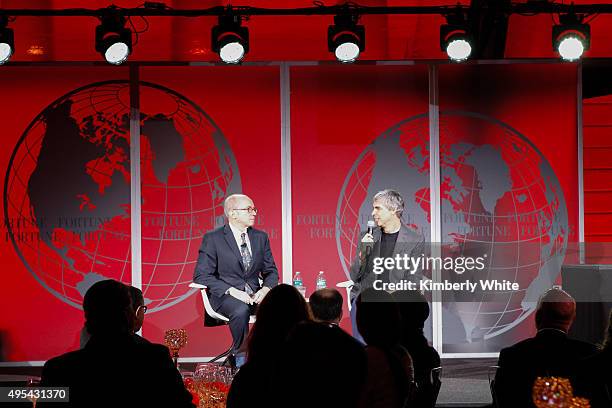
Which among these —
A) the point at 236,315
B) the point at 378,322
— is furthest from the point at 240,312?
the point at 378,322

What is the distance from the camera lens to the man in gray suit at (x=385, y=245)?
615cm

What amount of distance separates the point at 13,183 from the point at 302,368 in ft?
18.7

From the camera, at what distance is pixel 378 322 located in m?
2.89

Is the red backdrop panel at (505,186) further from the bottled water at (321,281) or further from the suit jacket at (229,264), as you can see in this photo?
the suit jacket at (229,264)

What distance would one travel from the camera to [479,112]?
7625 mm

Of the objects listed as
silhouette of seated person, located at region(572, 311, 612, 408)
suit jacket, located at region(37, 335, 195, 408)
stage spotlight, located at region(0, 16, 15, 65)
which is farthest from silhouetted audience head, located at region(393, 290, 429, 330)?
stage spotlight, located at region(0, 16, 15, 65)

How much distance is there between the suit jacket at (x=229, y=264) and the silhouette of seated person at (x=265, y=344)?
3.54 m

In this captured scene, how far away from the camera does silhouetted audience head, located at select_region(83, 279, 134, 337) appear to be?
2.79m

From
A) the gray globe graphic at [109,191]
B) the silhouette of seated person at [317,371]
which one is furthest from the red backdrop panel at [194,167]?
the silhouette of seated person at [317,371]

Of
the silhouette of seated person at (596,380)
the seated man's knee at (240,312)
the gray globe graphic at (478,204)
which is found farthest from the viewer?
the gray globe graphic at (478,204)

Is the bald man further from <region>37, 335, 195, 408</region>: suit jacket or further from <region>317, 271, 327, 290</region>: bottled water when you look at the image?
<region>37, 335, 195, 408</region>: suit jacket

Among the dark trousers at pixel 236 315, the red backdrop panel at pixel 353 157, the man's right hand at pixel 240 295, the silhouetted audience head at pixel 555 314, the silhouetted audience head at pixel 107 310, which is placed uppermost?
the red backdrop panel at pixel 353 157

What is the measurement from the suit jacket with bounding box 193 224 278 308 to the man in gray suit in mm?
705

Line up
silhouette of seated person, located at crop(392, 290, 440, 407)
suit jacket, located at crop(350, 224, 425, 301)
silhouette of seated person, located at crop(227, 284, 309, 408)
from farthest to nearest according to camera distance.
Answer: suit jacket, located at crop(350, 224, 425, 301)
silhouette of seated person, located at crop(392, 290, 440, 407)
silhouette of seated person, located at crop(227, 284, 309, 408)
